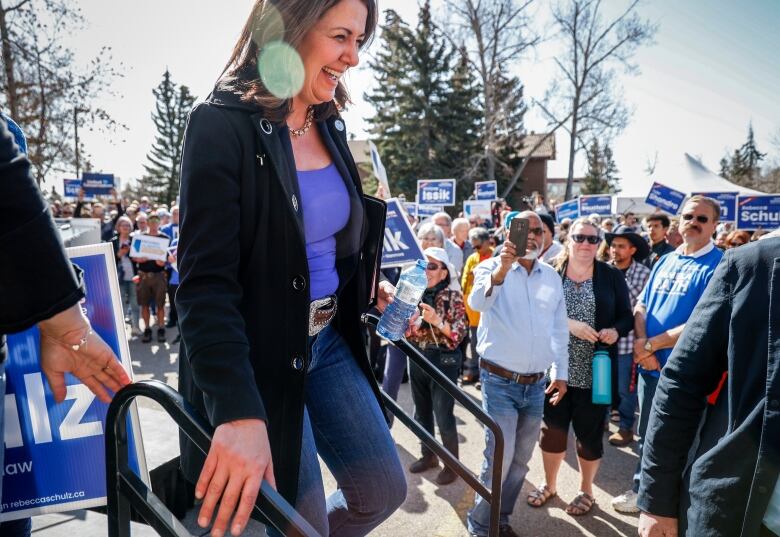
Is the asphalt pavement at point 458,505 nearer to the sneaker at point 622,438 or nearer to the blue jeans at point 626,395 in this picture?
the sneaker at point 622,438

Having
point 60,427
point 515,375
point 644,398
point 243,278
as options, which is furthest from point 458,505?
point 243,278

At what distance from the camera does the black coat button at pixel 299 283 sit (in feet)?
4.68

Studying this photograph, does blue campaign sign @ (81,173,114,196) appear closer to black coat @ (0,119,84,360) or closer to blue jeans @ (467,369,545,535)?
blue jeans @ (467,369,545,535)

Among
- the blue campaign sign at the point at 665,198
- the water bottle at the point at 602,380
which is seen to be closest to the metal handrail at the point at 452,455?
the water bottle at the point at 602,380

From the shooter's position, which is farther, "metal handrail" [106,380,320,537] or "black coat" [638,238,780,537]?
"black coat" [638,238,780,537]

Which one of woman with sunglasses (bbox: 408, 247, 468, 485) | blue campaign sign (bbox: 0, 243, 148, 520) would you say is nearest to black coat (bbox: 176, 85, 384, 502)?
blue campaign sign (bbox: 0, 243, 148, 520)

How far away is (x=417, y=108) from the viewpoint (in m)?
32.8

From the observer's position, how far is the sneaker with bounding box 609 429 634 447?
552 cm

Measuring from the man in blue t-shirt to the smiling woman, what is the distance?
10.7ft

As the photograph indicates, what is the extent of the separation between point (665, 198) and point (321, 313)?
14.3 meters

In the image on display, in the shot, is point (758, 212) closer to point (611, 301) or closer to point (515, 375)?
point (611, 301)

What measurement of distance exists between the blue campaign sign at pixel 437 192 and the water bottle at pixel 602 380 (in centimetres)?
1123

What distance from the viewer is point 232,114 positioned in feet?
4.59

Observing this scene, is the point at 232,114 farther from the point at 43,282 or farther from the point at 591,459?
the point at 591,459
